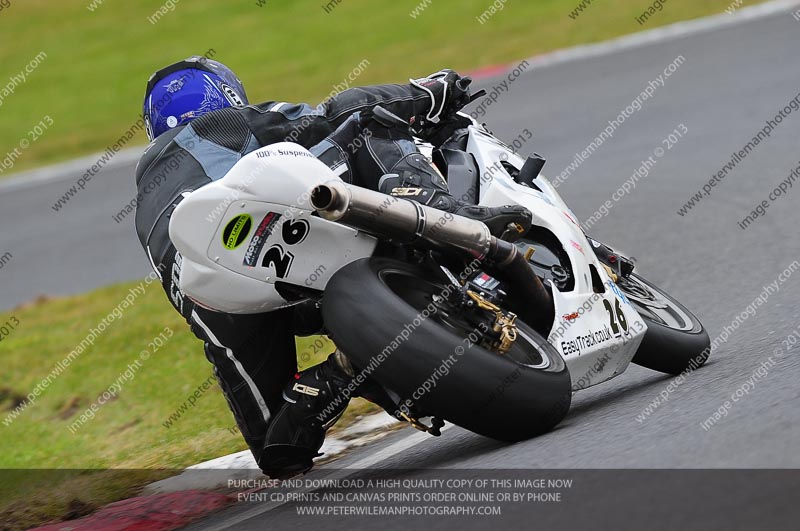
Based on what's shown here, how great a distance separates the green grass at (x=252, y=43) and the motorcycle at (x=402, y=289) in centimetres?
1061

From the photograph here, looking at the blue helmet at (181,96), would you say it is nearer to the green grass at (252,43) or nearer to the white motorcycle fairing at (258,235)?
the white motorcycle fairing at (258,235)

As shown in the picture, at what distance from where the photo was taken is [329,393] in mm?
4152

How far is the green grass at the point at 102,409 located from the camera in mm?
5301

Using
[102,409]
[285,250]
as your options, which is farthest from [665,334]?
[102,409]

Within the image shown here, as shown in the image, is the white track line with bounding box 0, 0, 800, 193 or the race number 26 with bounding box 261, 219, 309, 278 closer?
the race number 26 with bounding box 261, 219, 309, 278

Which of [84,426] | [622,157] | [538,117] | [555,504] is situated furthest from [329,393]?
[538,117]

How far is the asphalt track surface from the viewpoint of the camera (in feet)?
10.2

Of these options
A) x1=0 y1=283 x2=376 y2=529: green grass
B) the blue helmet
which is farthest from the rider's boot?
the blue helmet

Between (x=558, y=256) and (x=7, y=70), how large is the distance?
58.6ft

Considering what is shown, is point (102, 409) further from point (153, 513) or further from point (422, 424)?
point (422, 424)

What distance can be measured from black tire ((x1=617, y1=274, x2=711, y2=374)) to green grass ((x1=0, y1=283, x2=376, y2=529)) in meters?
1.38

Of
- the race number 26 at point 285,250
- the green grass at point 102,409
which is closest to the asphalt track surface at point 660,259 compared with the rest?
the race number 26 at point 285,250

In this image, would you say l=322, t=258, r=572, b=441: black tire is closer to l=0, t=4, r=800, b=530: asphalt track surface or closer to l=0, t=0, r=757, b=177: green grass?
l=0, t=4, r=800, b=530: asphalt track surface

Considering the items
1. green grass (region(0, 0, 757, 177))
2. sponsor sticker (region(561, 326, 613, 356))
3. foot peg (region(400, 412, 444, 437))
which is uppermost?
sponsor sticker (region(561, 326, 613, 356))
